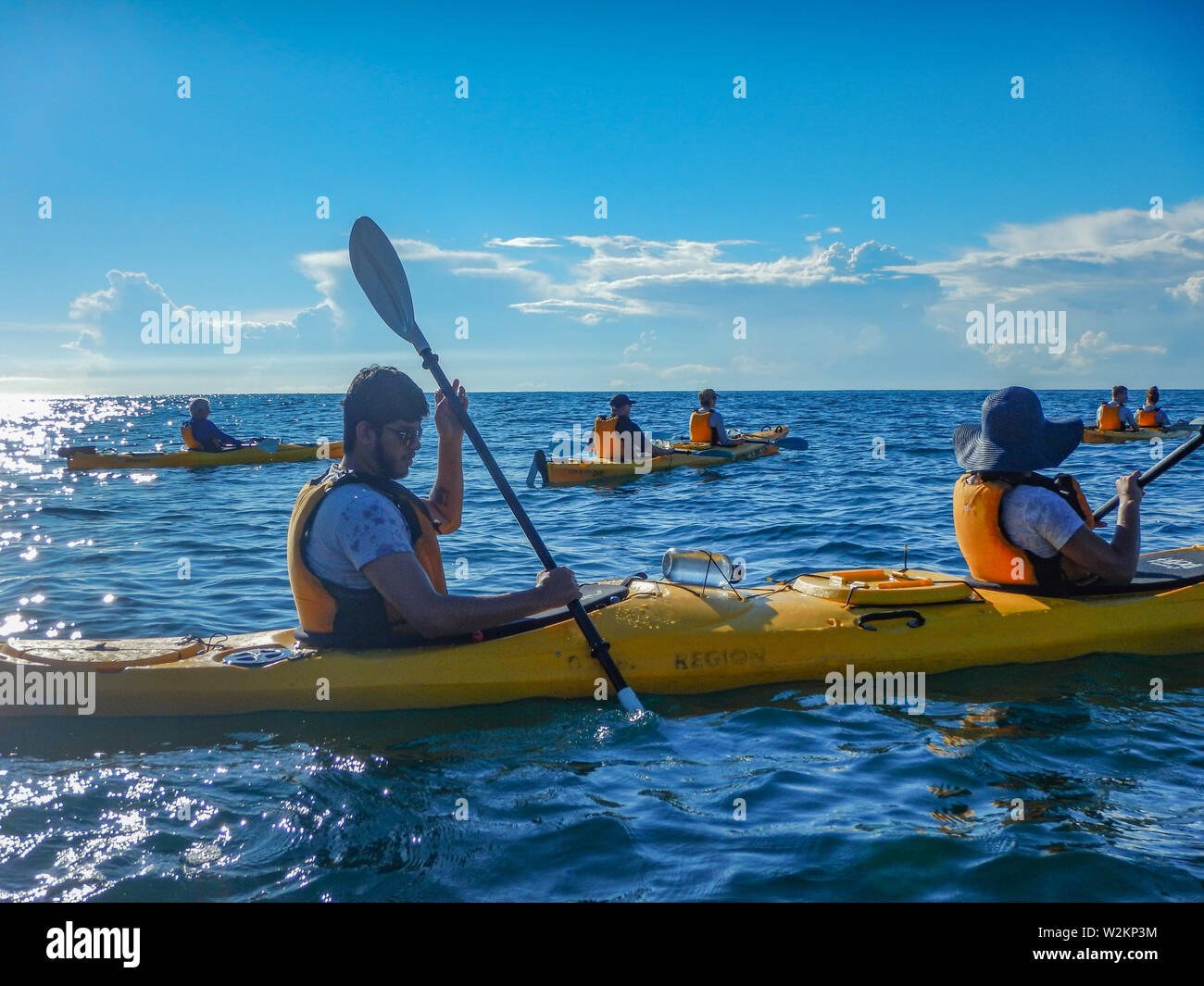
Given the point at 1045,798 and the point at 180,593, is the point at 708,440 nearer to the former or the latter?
the point at 180,593

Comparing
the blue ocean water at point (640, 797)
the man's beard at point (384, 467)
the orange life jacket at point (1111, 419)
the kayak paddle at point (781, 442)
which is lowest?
the blue ocean water at point (640, 797)

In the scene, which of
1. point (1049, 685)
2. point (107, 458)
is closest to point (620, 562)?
point (1049, 685)

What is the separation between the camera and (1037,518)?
4.86 m

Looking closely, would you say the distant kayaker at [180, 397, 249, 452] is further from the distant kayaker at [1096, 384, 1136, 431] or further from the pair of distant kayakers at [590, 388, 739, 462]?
the distant kayaker at [1096, 384, 1136, 431]

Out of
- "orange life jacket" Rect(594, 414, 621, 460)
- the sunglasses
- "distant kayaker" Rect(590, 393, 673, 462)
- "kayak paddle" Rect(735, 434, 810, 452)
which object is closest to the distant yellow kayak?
"kayak paddle" Rect(735, 434, 810, 452)

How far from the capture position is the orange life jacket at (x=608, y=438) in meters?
14.5

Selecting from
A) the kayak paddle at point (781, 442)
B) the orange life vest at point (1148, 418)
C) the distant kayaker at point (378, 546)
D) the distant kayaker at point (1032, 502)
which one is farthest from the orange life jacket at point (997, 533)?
the orange life vest at point (1148, 418)

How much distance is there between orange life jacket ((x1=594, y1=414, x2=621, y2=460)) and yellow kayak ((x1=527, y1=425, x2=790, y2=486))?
0.11 m

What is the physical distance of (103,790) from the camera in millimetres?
3777

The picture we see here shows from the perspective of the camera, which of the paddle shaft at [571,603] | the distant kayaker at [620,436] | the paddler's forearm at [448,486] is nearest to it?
the paddle shaft at [571,603]

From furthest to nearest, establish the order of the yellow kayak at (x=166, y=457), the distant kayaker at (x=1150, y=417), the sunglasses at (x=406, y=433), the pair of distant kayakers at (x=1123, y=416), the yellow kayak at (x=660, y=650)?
the distant kayaker at (x=1150, y=417) → the pair of distant kayakers at (x=1123, y=416) → the yellow kayak at (x=166, y=457) → the yellow kayak at (x=660, y=650) → the sunglasses at (x=406, y=433)

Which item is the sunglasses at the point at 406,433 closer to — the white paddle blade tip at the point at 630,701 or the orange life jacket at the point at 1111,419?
the white paddle blade tip at the point at 630,701

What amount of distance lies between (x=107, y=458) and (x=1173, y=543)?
53.4 feet

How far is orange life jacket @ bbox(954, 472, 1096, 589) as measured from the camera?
16.2ft
